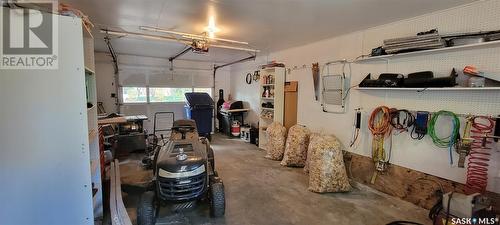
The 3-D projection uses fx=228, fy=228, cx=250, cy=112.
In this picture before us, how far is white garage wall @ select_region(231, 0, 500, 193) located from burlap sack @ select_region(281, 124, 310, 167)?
13.0 inches

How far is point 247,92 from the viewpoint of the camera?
7.14 metres

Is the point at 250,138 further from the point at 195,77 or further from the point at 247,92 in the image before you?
the point at 195,77

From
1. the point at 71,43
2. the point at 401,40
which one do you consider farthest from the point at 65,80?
the point at 401,40

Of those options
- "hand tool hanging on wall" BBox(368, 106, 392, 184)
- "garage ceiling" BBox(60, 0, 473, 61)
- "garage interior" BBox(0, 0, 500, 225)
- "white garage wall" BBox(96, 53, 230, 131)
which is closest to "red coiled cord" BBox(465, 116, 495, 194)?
"garage interior" BBox(0, 0, 500, 225)

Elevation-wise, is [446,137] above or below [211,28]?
below

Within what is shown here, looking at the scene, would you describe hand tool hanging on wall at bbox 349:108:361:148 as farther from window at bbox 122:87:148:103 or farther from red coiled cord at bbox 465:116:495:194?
window at bbox 122:87:148:103

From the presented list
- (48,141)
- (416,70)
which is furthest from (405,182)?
(48,141)

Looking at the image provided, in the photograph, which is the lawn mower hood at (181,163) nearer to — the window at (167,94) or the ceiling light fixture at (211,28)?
the ceiling light fixture at (211,28)

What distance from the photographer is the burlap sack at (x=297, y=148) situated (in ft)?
14.3

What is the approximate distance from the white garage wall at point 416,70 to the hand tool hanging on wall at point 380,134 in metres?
0.12

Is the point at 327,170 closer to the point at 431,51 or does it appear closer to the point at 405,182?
the point at 405,182

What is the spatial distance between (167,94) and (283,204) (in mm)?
5599

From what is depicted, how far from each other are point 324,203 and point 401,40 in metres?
2.26

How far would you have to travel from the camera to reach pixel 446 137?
2623 millimetres
